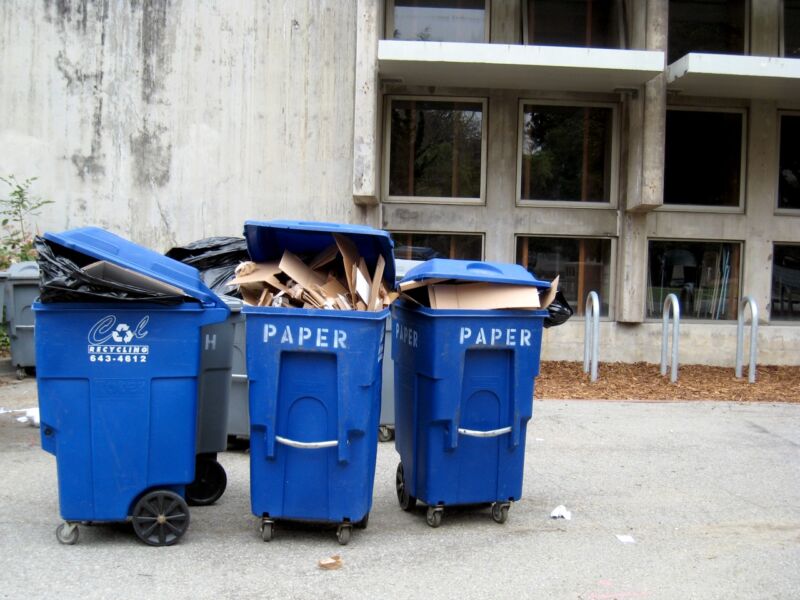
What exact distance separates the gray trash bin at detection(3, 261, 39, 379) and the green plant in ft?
5.33

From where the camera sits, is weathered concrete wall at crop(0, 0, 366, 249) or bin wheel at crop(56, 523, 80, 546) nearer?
bin wheel at crop(56, 523, 80, 546)

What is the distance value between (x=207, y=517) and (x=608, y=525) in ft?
8.17

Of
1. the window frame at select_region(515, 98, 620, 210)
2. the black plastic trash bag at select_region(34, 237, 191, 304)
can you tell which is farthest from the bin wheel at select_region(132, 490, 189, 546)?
the window frame at select_region(515, 98, 620, 210)

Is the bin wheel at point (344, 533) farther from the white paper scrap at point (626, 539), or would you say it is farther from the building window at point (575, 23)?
the building window at point (575, 23)

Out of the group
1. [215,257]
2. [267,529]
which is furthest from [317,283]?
[215,257]

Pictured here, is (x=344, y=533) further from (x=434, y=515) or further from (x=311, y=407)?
(x=311, y=407)

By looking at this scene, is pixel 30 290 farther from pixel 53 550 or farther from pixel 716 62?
pixel 716 62

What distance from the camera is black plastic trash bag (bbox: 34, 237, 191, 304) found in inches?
166

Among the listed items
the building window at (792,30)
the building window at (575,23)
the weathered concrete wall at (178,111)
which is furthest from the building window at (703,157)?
the weathered concrete wall at (178,111)

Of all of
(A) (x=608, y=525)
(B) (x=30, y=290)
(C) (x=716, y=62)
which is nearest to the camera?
(A) (x=608, y=525)

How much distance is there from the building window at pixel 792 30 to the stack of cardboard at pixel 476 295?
9.52 meters

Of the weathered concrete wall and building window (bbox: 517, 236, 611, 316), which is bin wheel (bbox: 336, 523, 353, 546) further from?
building window (bbox: 517, 236, 611, 316)

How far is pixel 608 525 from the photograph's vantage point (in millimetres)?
4957

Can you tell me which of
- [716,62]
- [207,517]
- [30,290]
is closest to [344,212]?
[30,290]
